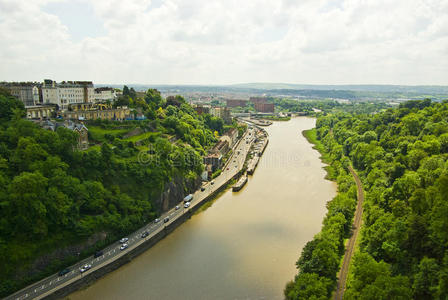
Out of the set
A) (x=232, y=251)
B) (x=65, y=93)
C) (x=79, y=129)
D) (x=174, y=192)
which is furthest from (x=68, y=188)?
(x=65, y=93)

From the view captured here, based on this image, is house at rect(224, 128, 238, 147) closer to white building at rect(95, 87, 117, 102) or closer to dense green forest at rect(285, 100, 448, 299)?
white building at rect(95, 87, 117, 102)

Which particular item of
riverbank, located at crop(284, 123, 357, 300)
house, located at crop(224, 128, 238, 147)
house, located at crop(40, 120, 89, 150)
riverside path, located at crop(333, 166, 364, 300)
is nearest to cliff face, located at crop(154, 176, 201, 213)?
house, located at crop(40, 120, 89, 150)

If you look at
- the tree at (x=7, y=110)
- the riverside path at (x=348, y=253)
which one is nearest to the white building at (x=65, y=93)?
the tree at (x=7, y=110)

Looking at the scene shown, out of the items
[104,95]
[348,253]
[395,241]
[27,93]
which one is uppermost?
[27,93]

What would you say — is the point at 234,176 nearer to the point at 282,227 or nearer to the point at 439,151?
the point at 282,227

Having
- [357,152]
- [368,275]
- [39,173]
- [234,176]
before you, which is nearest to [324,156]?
[357,152]

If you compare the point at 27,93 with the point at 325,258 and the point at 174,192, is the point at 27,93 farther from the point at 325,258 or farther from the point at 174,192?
the point at 325,258
